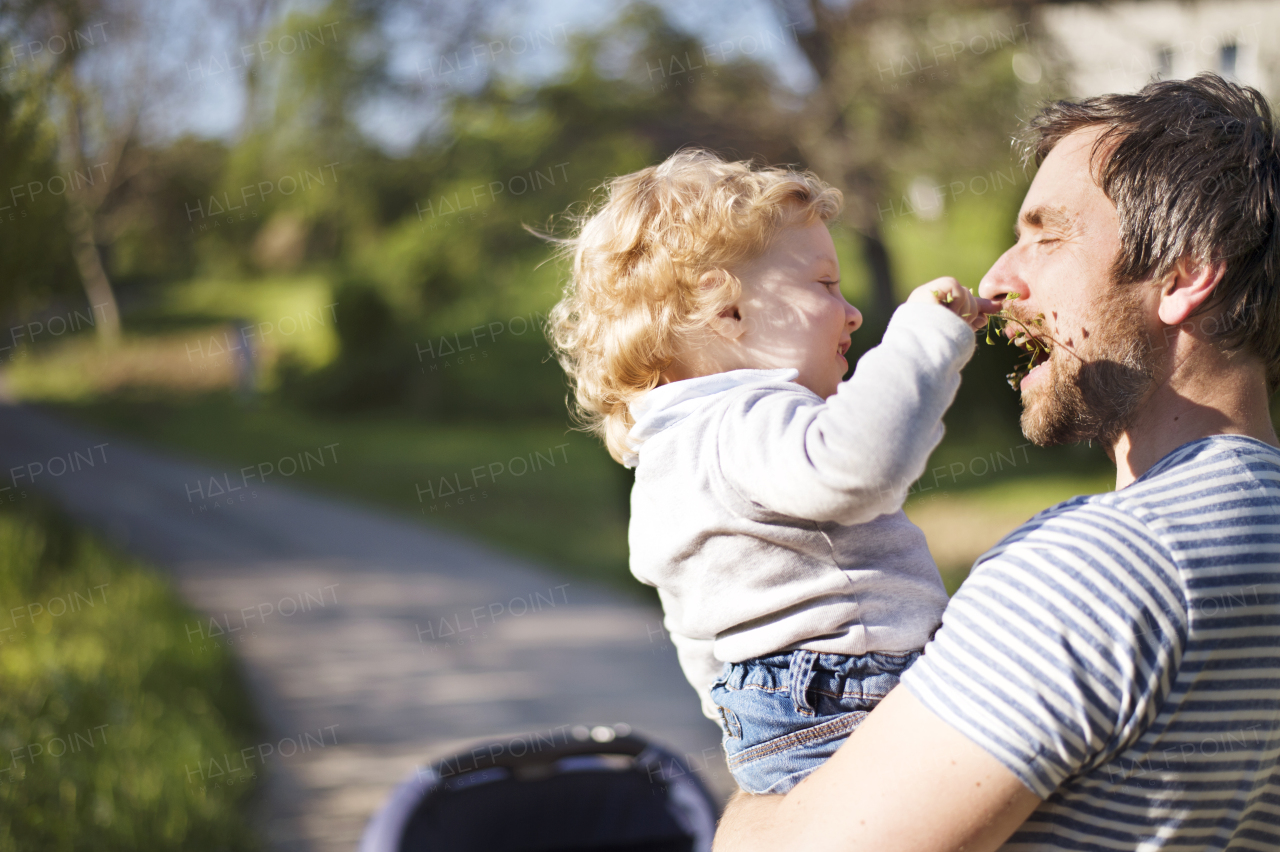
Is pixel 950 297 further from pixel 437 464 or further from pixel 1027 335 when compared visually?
pixel 437 464

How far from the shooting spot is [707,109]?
983 centimetres

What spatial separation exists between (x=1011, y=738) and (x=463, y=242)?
1300 cm

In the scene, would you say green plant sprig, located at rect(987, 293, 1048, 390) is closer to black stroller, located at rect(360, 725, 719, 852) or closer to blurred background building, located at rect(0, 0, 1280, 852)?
blurred background building, located at rect(0, 0, 1280, 852)

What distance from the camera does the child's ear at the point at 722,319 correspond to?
161cm

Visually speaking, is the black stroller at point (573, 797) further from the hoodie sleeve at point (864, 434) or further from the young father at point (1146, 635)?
the hoodie sleeve at point (864, 434)

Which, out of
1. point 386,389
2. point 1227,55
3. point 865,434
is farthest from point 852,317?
point 386,389

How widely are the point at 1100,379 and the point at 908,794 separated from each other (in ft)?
2.54

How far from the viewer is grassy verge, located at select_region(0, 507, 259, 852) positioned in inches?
136

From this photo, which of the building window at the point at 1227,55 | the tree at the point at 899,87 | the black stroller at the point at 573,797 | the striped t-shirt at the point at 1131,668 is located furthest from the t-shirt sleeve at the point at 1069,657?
the building window at the point at 1227,55

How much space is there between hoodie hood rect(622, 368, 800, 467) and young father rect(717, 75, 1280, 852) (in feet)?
1.48

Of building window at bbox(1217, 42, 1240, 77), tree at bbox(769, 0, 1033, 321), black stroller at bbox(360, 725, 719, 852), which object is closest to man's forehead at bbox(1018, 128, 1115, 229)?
black stroller at bbox(360, 725, 719, 852)

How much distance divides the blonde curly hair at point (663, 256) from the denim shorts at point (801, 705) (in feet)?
1.74

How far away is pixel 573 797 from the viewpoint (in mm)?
2727

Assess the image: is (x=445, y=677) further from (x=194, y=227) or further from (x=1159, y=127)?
(x=194, y=227)
